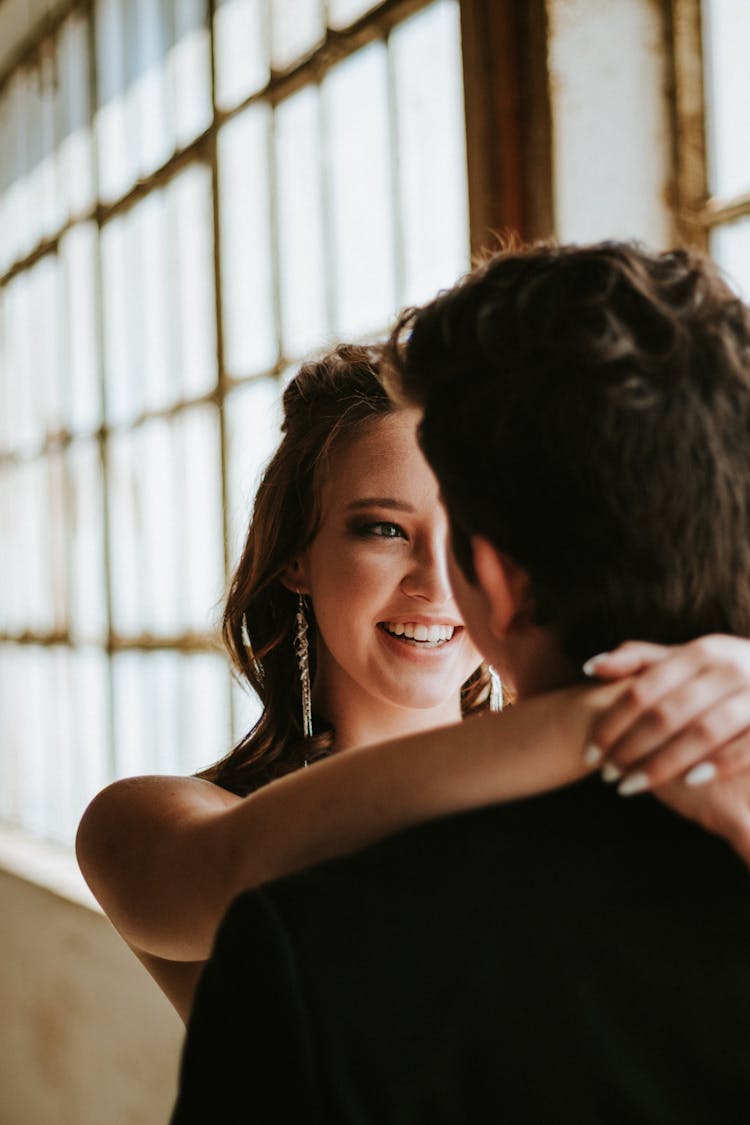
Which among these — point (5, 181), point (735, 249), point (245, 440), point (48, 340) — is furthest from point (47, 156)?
point (735, 249)

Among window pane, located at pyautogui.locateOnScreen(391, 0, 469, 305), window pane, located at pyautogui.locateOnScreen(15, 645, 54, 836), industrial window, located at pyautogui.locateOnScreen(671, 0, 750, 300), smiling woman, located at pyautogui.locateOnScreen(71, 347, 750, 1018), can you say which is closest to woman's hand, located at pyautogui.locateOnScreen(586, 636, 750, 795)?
smiling woman, located at pyautogui.locateOnScreen(71, 347, 750, 1018)

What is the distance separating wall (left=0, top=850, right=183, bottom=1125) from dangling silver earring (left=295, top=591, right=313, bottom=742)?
5.93 ft

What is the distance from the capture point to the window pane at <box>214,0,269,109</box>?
3.11 m

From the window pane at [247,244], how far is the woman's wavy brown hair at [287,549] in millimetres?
1426

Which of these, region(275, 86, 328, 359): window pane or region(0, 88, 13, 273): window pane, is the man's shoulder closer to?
region(275, 86, 328, 359): window pane

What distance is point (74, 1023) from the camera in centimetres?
380

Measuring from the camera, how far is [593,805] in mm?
786

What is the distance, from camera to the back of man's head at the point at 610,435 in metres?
0.76

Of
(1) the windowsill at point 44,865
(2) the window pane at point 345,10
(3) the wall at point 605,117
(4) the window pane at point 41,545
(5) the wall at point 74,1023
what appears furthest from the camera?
(4) the window pane at point 41,545

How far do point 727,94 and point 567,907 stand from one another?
1.63 metres

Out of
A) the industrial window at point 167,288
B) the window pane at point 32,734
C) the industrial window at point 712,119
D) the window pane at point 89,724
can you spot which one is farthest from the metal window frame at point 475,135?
the window pane at point 32,734

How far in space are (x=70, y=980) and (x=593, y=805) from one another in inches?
134

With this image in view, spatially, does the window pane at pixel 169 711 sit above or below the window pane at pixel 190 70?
below

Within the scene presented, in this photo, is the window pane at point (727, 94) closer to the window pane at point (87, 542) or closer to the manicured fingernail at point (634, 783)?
the manicured fingernail at point (634, 783)
